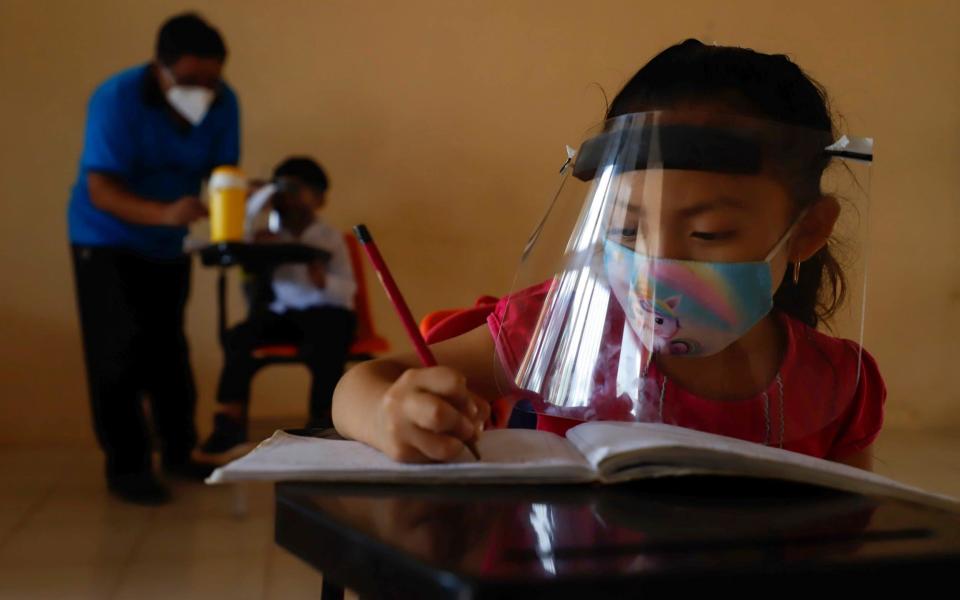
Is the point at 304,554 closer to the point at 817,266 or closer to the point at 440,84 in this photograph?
the point at 817,266

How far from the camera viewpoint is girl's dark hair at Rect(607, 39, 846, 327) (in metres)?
0.75

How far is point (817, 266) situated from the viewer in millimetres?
767

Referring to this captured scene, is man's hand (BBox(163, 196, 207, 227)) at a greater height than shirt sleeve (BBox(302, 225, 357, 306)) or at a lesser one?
greater

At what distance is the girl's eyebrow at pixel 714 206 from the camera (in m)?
0.61

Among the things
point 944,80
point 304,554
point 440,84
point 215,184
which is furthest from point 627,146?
point 944,80

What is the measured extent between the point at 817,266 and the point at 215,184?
70.0 inches

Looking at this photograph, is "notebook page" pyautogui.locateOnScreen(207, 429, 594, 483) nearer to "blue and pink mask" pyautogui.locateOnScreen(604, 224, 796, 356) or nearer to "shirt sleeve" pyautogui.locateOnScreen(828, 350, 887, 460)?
"blue and pink mask" pyautogui.locateOnScreen(604, 224, 796, 356)

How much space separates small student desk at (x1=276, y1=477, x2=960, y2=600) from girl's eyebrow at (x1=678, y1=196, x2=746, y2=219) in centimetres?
20

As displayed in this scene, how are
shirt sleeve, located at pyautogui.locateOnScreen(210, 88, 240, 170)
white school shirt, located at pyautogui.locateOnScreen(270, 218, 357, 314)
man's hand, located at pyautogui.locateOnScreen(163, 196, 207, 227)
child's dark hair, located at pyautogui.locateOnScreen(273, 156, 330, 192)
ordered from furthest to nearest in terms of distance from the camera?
child's dark hair, located at pyautogui.locateOnScreen(273, 156, 330, 192) → white school shirt, located at pyautogui.locateOnScreen(270, 218, 357, 314) → shirt sleeve, located at pyautogui.locateOnScreen(210, 88, 240, 170) → man's hand, located at pyautogui.locateOnScreen(163, 196, 207, 227)

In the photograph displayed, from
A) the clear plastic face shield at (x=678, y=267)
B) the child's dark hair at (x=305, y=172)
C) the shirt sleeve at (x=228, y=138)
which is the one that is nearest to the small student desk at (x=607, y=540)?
the clear plastic face shield at (x=678, y=267)

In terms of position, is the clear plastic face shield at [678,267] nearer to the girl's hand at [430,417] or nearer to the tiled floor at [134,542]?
the girl's hand at [430,417]

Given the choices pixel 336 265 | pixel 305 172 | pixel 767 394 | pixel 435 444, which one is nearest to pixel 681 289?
pixel 767 394

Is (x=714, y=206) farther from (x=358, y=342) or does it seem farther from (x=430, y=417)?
(x=358, y=342)

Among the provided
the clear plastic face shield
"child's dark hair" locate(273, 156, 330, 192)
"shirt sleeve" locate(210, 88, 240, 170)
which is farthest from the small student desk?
"child's dark hair" locate(273, 156, 330, 192)
